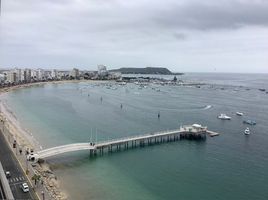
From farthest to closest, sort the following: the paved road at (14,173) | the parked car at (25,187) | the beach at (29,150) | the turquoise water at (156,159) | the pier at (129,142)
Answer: the pier at (129,142), the turquoise water at (156,159), the beach at (29,150), the parked car at (25,187), the paved road at (14,173)

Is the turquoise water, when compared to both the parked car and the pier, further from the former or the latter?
the parked car

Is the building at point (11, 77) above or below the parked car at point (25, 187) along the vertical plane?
above

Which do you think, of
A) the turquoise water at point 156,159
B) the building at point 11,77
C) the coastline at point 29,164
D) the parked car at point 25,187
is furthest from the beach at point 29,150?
the building at point 11,77

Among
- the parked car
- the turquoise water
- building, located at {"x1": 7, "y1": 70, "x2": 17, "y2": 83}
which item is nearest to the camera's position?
the parked car

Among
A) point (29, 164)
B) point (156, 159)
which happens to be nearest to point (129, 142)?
point (156, 159)

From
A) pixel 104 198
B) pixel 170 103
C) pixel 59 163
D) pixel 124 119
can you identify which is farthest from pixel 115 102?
pixel 104 198

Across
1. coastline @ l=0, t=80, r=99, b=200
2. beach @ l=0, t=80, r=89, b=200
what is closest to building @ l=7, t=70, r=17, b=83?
beach @ l=0, t=80, r=89, b=200

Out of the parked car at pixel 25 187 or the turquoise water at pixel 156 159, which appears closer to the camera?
the parked car at pixel 25 187

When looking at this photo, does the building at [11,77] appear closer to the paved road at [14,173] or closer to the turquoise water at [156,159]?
the turquoise water at [156,159]
